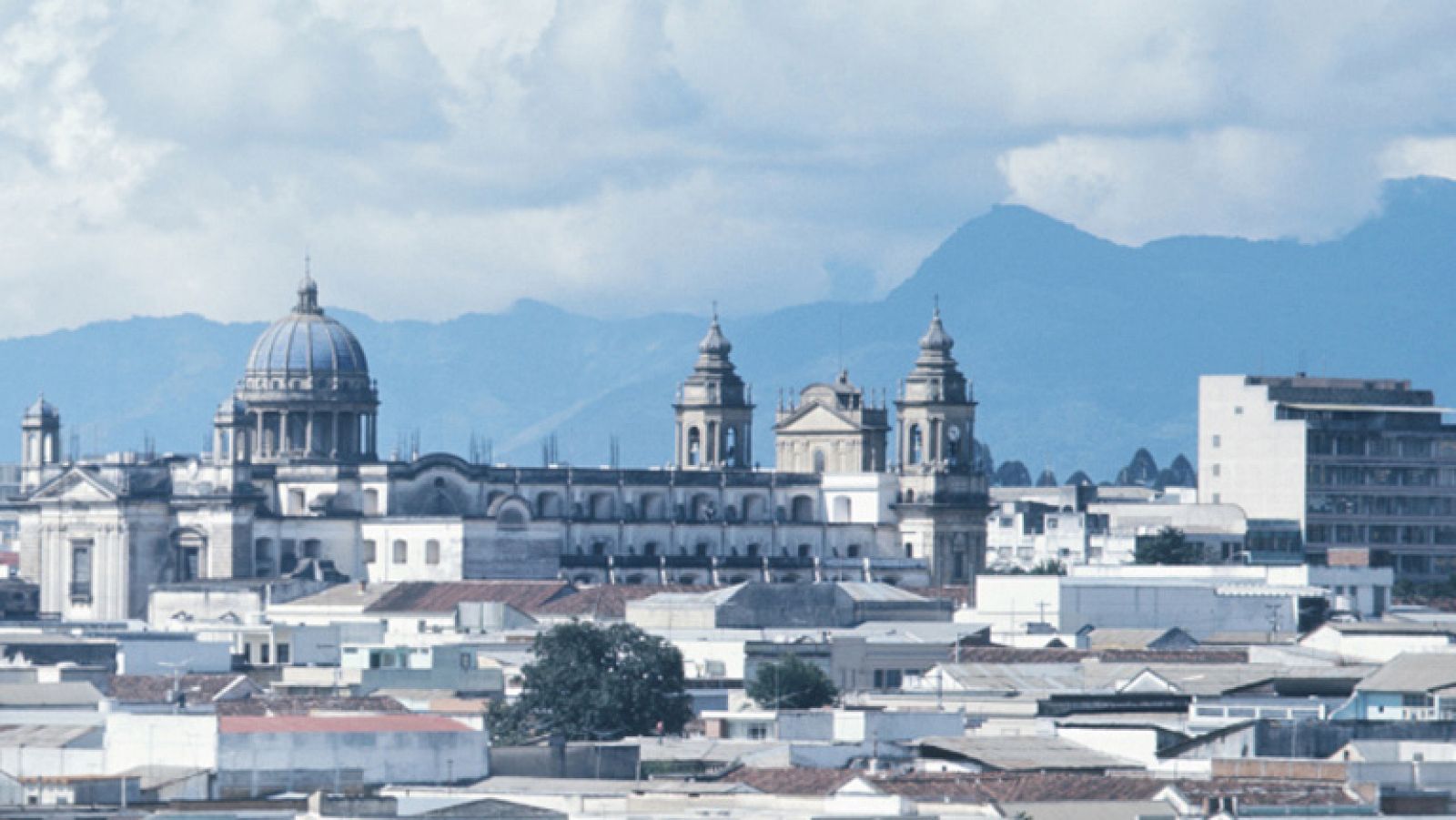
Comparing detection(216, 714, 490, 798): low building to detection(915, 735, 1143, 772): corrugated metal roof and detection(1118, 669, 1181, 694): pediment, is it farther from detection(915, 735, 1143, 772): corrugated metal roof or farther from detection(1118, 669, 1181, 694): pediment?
detection(1118, 669, 1181, 694): pediment

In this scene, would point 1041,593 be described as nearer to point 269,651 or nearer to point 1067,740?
point 269,651

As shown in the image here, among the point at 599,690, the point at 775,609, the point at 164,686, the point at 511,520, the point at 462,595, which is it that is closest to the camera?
the point at 599,690

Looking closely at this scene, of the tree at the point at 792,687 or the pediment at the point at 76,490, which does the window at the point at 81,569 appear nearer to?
the pediment at the point at 76,490

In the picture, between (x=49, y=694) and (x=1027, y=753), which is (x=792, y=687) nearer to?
(x=49, y=694)

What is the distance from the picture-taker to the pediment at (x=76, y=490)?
191 metres

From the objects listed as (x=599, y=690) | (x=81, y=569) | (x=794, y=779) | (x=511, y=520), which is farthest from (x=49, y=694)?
(x=511, y=520)

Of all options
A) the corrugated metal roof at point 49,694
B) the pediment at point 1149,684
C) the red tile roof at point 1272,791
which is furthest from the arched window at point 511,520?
the red tile roof at point 1272,791

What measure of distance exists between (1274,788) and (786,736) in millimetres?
19680

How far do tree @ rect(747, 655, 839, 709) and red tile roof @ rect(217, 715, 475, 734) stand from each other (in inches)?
1087

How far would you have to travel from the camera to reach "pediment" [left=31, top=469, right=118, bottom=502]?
626ft

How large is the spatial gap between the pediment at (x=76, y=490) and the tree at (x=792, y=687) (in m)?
82.9

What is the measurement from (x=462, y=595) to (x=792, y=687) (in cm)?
5534

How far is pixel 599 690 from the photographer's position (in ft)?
339

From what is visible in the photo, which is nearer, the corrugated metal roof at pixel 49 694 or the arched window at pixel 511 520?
the corrugated metal roof at pixel 49 694
